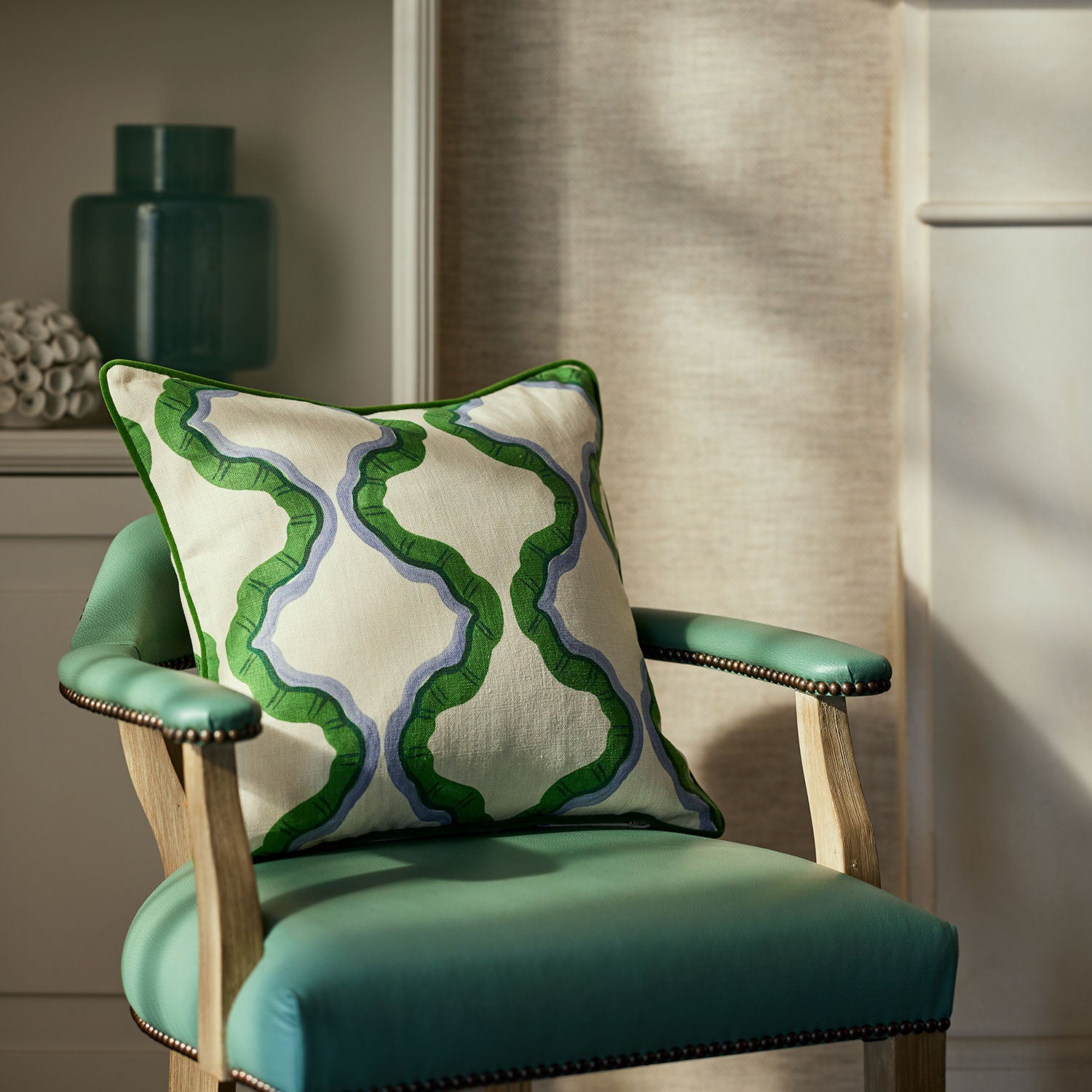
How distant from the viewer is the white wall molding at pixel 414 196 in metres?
1.49

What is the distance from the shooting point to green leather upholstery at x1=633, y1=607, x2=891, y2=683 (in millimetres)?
977

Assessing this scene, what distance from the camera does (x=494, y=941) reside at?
Answer: 79cm

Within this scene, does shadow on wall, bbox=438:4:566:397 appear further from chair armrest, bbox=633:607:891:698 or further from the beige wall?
chair armrest, bbox=633:607:891:698

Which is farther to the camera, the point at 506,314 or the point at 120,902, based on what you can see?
the point at 506,314

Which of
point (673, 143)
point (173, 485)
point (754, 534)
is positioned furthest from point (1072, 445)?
point (173, 485)

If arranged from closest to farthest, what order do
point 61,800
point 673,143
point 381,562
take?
point 381,562, point 61,800, point 673,143

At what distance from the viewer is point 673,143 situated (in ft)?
5.14

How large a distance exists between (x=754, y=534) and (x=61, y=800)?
36.4 inches

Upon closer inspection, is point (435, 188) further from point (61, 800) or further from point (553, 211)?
point (61, 800)

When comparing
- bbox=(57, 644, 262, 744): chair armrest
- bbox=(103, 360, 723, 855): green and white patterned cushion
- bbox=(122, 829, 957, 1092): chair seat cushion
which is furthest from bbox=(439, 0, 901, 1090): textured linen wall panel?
bbox=(57, 644, 262, 744): chair armrest

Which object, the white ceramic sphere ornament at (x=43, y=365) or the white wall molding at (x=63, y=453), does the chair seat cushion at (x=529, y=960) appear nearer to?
the white wall molding at (x=63, y=453)

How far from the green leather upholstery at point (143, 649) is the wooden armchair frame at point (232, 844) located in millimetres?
29

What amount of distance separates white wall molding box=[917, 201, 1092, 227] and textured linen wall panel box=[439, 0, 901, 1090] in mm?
86

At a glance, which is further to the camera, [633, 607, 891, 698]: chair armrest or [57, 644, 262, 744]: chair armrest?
[633, 607, 891, 698]: chair armrest
